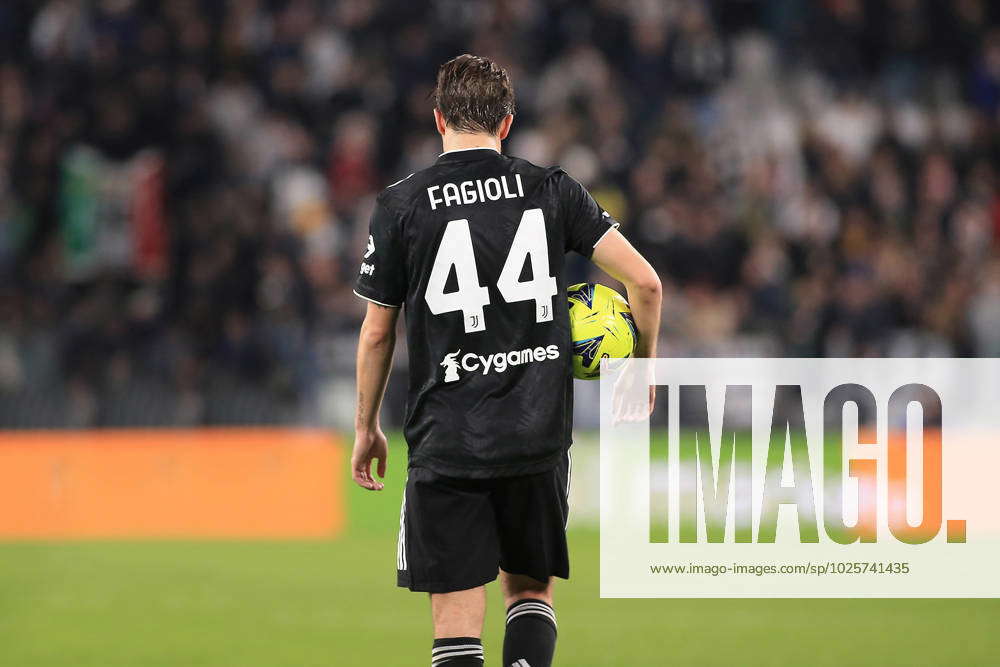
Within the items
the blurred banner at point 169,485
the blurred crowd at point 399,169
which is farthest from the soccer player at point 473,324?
the blurred crowd at point 399,169

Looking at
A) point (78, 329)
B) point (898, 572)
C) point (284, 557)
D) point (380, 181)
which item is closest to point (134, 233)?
point (78, 329)

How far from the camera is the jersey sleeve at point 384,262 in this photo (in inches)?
156

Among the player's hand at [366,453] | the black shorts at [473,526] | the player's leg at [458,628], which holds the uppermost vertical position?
the player's hand at [366,453]

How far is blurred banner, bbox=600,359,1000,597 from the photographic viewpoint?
27.4 feet

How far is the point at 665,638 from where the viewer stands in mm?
6840

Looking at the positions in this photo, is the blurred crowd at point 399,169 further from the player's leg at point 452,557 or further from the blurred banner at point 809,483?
the player's leg at point 452,557

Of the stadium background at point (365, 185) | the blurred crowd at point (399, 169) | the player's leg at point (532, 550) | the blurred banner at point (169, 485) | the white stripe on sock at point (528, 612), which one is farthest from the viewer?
the blurred crowd at point (399, 169)

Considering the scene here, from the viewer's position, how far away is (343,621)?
7344mm

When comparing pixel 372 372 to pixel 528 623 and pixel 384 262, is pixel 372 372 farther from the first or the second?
pixel 528 623

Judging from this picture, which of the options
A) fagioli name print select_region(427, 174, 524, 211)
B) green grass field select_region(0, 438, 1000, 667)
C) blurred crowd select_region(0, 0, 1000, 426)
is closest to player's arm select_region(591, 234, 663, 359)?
fagioli name print select_region(427, 174, 524, 211)

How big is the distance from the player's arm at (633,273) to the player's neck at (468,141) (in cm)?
41

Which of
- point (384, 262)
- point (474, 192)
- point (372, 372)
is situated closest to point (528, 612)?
point (372, 372)

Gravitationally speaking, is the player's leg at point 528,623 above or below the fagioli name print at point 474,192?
below

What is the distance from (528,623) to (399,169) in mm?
8983
